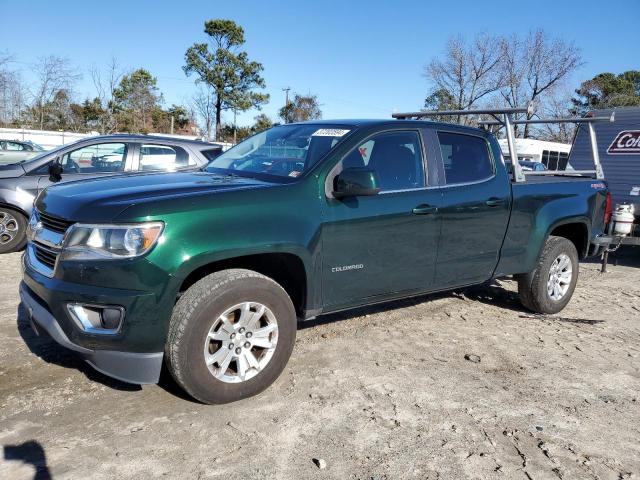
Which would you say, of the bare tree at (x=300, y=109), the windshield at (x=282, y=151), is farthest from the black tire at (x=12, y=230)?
the bare tree at (x=300, y=109)

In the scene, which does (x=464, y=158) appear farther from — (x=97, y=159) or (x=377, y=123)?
(x=97, y=159)

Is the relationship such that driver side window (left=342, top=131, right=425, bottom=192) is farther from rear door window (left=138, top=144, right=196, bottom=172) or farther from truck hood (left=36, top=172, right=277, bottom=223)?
rear door window (left=138, top=144, right=196, bottom=172)

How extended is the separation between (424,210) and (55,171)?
4.60 m

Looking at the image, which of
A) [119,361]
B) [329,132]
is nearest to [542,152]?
[329,132]

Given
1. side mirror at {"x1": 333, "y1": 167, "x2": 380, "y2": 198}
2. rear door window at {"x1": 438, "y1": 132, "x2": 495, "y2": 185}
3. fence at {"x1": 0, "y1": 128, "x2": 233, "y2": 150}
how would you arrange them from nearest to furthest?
side mirror at {"x1": 333, "y1": 167, "x2": 380, "y2": 198}, rear door window at {"x1": 438, "y1": 132, "x2": 495, "y2": 185}, fence at {"x1": 0, "y1": 128, "x2": 233, "y2": 150}

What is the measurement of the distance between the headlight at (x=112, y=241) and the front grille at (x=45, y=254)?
0.63ft

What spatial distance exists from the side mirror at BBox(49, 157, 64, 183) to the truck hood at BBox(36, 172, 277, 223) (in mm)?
2976

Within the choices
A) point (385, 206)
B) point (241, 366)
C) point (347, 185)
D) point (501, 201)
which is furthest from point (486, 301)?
point (241, 366)

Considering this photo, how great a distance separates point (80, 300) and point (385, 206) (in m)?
2.08

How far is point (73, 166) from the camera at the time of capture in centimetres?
718

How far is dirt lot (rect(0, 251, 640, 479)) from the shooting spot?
267 centimetres

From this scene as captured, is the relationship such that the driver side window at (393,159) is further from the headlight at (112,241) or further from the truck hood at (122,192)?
the headlight at (112,241)

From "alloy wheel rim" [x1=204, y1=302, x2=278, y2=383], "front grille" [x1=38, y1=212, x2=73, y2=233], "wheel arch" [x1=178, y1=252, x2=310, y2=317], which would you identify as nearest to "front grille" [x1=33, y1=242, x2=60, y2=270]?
"front grille" [x1=38, y1=212, x2=73, y2=233]

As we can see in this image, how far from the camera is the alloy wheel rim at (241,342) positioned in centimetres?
311
